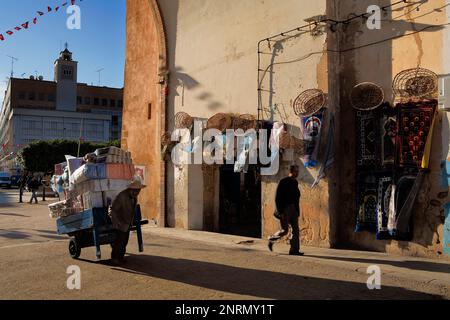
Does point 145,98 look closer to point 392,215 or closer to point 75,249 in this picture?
point 75,249

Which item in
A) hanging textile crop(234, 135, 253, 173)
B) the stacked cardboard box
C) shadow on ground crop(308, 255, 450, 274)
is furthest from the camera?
hanging textile crop(234, 135, 253, 173)

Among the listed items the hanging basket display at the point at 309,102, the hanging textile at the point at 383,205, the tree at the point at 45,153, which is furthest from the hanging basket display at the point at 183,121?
the tree at the point at 45,153

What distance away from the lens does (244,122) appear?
1116 centimetres

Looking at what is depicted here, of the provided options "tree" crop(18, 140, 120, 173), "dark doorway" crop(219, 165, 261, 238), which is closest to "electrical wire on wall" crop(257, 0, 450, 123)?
"dark doorway" crop(219, 165, 261, 238)

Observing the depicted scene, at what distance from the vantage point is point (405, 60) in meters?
8.55

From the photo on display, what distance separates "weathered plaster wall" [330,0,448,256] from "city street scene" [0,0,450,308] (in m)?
0.03

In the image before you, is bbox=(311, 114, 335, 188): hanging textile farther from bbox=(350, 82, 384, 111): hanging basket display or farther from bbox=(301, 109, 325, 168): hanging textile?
bbox=(350, 82, 384, 111): hanging basket display

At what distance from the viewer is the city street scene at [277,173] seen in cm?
669

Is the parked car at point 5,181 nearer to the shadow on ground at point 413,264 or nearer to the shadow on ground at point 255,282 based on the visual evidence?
the shadow on ground at point 255,282

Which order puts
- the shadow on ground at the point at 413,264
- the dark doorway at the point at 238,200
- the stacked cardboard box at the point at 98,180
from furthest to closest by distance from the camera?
the dark doorway at the point at 238,200
the stacked cardboard box at the point at 98,180
the shadow on ground at the point at 413,264

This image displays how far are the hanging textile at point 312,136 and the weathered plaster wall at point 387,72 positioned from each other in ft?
1.51

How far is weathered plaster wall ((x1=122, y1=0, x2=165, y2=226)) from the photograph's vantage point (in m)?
14.4

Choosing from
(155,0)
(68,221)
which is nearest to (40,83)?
(155,0)
